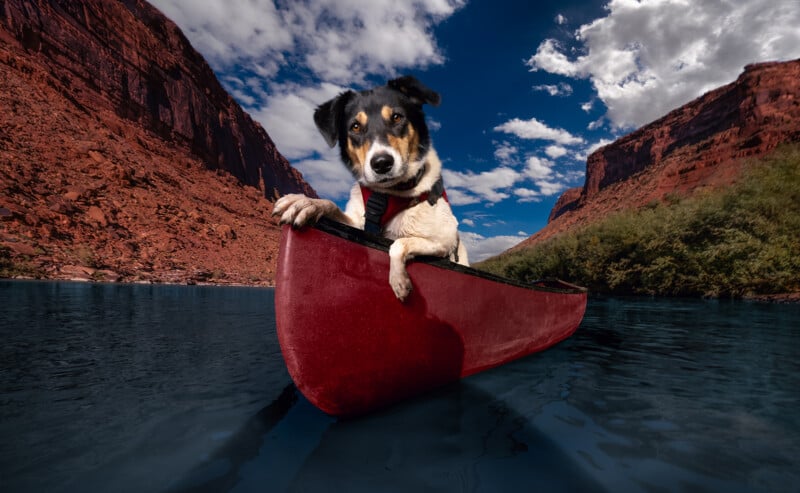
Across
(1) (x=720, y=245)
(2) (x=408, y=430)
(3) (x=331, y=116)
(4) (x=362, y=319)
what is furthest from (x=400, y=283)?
(1) (x=720, y=245)

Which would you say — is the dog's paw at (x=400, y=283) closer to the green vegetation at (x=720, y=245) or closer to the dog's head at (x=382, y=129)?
the dog's head at (x=382, y=129)

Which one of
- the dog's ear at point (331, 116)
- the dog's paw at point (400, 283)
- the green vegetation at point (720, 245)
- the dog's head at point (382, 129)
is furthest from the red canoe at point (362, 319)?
the green vegetation at point (720, 245)

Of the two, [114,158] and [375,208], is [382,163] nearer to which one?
[375,208]

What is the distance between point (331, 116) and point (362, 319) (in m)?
1.92

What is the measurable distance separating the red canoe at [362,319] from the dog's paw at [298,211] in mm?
73

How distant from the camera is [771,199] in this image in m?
19.1

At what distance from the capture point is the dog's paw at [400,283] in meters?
2.35

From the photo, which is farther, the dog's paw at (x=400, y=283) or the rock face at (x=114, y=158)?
the rock face at (x=114, y=158)

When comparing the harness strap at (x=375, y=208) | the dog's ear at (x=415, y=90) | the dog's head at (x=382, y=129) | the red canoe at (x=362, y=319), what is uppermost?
the dog's ear at (x=415, y=90)

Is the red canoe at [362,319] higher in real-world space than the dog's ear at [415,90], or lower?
lower


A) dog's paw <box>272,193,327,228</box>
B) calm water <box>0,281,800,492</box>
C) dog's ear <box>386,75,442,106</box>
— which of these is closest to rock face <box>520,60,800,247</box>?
calm water <box>0,281,800,492</box>

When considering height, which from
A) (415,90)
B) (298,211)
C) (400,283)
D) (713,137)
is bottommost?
(400,283)

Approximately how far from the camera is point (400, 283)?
2367 mm

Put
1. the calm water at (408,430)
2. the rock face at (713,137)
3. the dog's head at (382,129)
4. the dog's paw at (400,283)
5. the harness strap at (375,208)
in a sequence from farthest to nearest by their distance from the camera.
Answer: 1. the rock face at (713,137)
2. the harness strap at (375,208)
3. the dog's head at (382,129)
4. the dog's paw at (400,283)
5. the calm water at (408,430)
